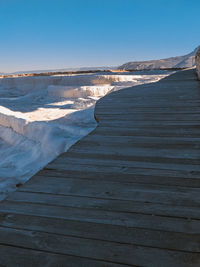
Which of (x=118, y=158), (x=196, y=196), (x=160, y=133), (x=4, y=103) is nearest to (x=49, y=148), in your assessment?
(x=160, y=133)

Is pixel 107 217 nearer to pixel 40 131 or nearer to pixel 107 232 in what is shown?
pixel 107 232

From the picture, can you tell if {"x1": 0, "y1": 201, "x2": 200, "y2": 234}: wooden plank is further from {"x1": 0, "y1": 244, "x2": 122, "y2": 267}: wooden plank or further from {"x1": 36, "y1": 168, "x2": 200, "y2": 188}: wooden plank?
{"x1": 36, "y1": 168, "x2": 200, "y2": 188}: wooden plank

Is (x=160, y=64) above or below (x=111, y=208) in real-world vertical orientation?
above

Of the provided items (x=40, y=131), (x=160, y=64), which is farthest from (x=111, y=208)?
(x=160, y=64)

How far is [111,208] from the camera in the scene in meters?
1.22

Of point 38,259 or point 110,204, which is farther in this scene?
point 110,204

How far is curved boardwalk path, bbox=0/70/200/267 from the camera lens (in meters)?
0.94

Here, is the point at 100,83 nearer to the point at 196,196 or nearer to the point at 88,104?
the point at 88,104

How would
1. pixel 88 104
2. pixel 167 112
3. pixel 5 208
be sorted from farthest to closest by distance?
pixel 88 104 → pixel 167 112 → pixel 5 208

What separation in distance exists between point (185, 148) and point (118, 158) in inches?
21.2

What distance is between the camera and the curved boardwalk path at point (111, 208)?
3.09ft

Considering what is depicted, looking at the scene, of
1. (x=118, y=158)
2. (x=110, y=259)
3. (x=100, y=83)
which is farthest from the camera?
(x=100, y=83)

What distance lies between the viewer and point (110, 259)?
0.92m

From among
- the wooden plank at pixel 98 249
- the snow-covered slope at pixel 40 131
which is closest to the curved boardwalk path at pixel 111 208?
the wooden plank at pixel 98 249
